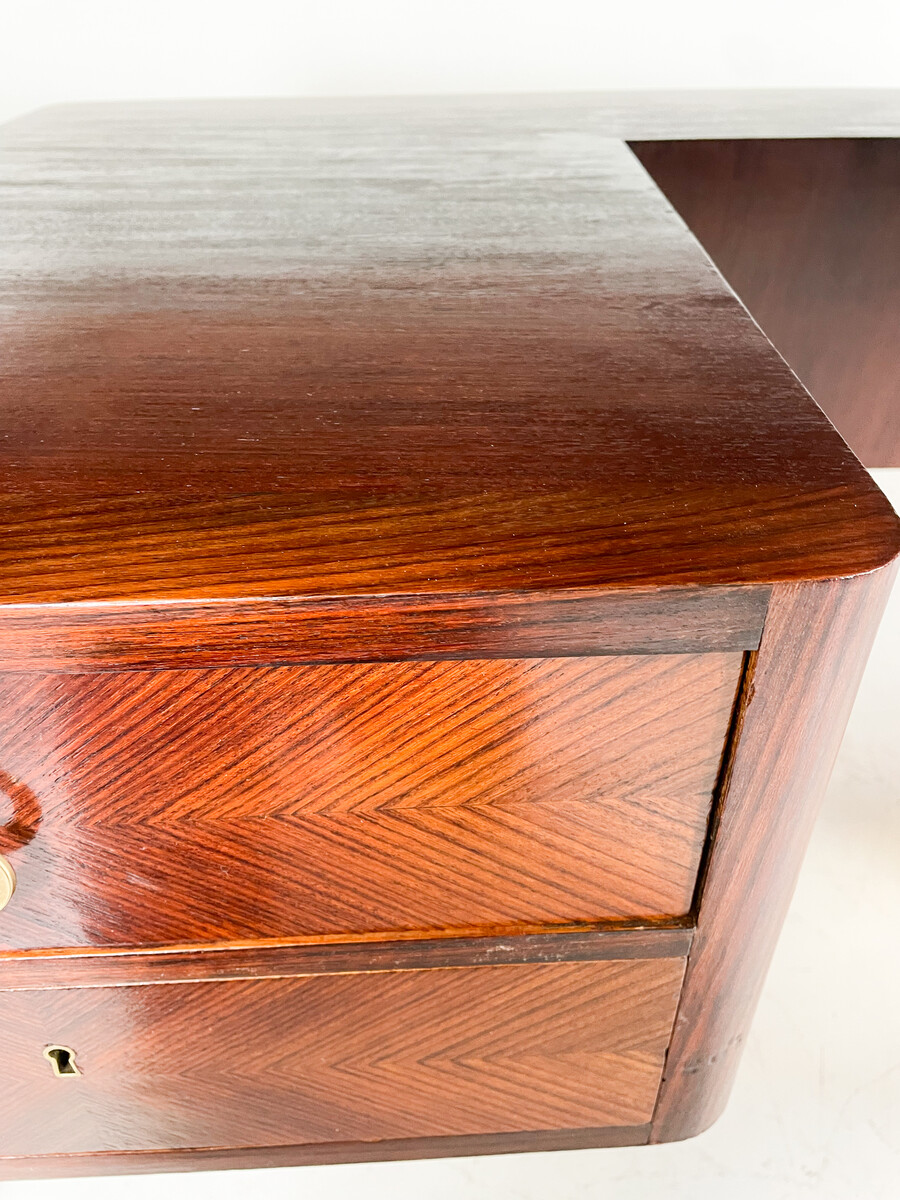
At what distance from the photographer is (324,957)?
1.46 feet

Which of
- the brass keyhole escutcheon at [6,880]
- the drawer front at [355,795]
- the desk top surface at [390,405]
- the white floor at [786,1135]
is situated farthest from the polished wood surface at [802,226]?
the brass keyhole escutcheon at [6,880]

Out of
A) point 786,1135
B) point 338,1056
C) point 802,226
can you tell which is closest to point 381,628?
point 338,1056

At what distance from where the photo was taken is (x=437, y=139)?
83cm

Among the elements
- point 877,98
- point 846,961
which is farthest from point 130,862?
point 877,98

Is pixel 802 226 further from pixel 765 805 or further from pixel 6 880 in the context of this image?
pixel 6 880

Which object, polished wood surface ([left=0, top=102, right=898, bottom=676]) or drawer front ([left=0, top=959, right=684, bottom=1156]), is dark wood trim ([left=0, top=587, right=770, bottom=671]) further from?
drawer front ([left=0, top=959, right=684, bottom=1156])

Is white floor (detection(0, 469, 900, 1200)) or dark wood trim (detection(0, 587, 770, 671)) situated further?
white floor (detection(0, 469, 900, 1200))

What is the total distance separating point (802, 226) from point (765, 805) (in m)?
0.54

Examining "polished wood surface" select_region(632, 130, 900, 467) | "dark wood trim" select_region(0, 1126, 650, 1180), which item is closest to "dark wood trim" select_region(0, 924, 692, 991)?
"dark wood trim" select_region(0, 1126, 650, 1180)

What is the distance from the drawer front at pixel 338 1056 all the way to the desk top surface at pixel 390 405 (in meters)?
0.21

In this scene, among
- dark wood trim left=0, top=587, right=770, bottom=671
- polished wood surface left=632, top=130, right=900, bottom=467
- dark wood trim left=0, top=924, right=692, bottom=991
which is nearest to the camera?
dark wood trim left=0, top=587, right=770, bottom=671

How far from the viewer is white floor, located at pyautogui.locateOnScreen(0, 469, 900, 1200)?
0.56m

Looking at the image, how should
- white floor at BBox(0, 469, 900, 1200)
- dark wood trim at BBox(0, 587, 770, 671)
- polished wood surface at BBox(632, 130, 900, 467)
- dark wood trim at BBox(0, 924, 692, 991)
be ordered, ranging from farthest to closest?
polished wood surface at BBox(632, 130, 900, 467) < white floor at BBox(0, 469, 900, 1200) < dark wood trim at BBox(0, 924, 692, 991) < dark wood trim at BBox(0, 587, 770, 671)

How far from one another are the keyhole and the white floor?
0.38 ft
